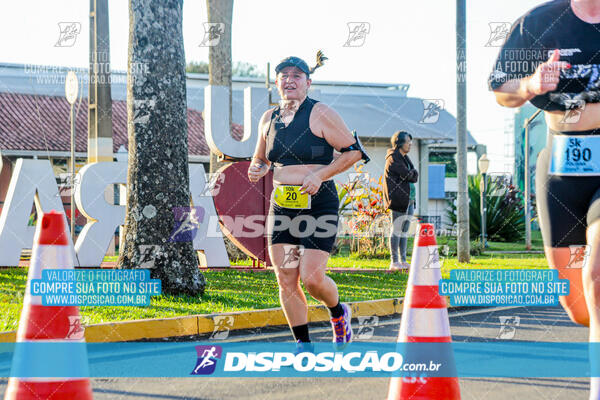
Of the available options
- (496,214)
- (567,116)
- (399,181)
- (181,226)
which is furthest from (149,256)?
(496,214)

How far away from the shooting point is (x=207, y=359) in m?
5.38

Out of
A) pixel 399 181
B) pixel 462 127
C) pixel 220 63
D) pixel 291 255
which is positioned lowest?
pixel 291 255

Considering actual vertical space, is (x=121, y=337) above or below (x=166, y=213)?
below

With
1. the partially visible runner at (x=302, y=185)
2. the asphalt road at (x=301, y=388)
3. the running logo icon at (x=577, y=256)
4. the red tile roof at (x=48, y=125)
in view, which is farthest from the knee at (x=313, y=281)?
the red tile roof at (x=48, y=125)

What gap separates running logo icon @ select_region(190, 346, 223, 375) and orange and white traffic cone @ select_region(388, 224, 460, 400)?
5.78 ft

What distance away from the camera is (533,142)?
19.0 m

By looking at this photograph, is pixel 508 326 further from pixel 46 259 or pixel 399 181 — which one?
pixel 46 259

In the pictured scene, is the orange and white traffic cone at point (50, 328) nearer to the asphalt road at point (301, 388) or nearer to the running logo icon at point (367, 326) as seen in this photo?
the asphalt road at point (301, 388)

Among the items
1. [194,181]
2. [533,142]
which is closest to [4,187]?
[194,181]

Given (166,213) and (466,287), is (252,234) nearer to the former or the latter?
(166,213)

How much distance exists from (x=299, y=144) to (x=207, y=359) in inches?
70.4

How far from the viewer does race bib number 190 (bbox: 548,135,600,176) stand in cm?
331

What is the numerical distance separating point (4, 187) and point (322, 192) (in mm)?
21536

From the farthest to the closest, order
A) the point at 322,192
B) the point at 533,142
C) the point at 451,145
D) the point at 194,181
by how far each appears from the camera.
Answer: the point at 451,145, the point at 533,142, the point at 194,181, the point at 322,192
